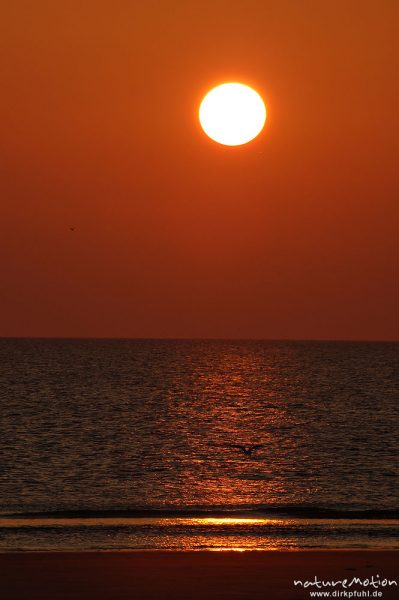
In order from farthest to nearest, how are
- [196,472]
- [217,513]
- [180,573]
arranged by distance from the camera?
[196,472] → [217,513] → [180,573]

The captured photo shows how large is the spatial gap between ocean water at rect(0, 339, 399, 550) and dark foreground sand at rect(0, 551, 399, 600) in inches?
119

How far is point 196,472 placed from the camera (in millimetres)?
45562

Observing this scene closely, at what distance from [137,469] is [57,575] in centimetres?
2868

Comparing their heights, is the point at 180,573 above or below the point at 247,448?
below

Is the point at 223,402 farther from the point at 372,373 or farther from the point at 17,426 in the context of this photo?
the point at 372,373

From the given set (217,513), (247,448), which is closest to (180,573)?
(217,513)

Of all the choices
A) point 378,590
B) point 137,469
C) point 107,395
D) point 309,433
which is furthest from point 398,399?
point 378,590

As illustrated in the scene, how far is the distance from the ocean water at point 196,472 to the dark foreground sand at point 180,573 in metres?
3.03

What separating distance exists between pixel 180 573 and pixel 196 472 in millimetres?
27032

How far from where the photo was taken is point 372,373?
192 metres

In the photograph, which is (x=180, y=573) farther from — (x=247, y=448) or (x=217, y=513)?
(x=247, y=448)

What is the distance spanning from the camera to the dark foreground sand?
16.9 m

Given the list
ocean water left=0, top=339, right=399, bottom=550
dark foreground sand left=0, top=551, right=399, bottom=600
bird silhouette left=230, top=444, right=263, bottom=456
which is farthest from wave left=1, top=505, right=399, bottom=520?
bird silhouette left=230, top=444, right=263, bottom=456

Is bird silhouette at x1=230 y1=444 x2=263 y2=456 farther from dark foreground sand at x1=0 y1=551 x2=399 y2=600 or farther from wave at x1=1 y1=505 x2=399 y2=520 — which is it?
dark foreground sand at x1=0 y1=551 x2=399 y2=600
